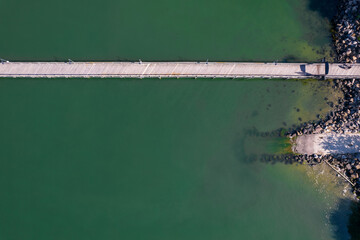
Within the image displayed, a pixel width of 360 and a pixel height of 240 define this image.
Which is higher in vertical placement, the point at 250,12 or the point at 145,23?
the point at 250,12

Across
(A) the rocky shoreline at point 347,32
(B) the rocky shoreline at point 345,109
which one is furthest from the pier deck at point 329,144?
(A) the rocky shoreline at point 347,32

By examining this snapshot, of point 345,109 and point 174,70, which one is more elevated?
point 174,70

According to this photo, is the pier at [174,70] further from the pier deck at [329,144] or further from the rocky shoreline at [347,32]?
the pier deck at [329,144]


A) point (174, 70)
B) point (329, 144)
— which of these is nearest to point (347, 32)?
point (329, 144)

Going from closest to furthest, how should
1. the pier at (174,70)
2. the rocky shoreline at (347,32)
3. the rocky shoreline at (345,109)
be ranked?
1. the rocky shoreline at (345,109)
2. the pier at (174,70)
3. the rocky shoreline at (347,32)

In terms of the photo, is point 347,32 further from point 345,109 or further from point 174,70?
point 174,70

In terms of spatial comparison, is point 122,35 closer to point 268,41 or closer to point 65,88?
point 65,88

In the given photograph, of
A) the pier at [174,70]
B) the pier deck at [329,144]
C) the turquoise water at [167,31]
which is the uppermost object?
the turquoise water at [167,31]

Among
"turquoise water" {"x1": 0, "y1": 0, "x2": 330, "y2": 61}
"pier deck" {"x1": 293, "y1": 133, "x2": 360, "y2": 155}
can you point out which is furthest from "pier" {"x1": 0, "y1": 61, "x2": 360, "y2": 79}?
"pier deck" {"x1": 293, "y1": 133, "x2": 360, "y2": 155}

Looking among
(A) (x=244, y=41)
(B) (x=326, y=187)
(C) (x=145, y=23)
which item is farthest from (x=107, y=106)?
(B) (x=326, y=187)
